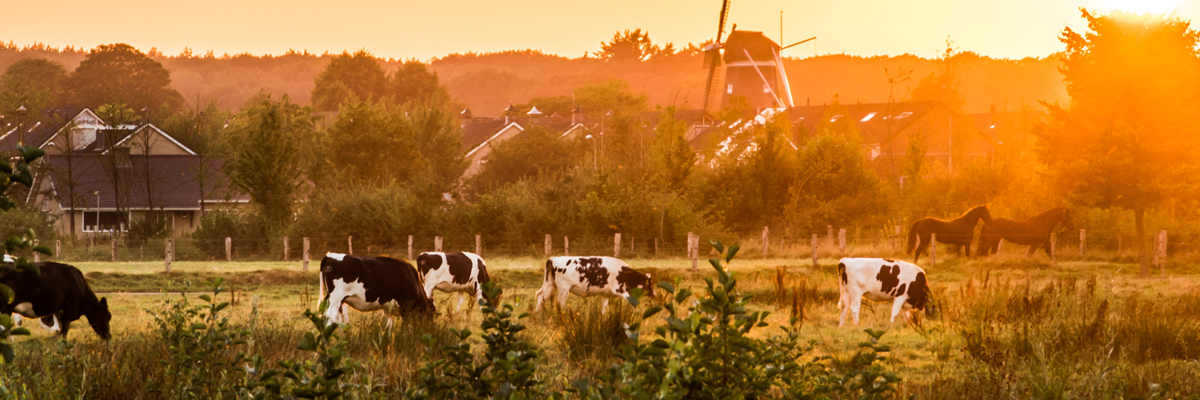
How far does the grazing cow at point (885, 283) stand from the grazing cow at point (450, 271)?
602cm

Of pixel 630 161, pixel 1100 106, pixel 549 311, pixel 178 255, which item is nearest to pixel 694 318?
pixel 549 311

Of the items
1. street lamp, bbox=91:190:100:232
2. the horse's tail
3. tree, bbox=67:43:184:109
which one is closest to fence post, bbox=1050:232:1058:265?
the horse's tail

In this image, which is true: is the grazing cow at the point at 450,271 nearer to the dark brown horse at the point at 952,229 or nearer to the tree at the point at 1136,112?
the dark brown horse at the point at 952,229

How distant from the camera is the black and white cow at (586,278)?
16.1 m

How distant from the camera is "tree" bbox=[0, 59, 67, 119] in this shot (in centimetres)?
8951

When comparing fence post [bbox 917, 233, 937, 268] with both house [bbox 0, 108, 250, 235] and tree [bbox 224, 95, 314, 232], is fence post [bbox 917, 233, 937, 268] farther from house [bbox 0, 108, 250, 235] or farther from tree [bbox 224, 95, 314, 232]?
house [bbox 0, 108, 250, 235]

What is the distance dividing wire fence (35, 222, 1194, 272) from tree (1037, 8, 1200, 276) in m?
2.76

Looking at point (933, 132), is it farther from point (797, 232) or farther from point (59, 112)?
point (59, 112)

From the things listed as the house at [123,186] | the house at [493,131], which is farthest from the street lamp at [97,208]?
the house at [493,131]

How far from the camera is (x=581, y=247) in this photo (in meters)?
32.9

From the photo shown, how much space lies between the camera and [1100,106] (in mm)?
26281

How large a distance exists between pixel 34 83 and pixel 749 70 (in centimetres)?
7609

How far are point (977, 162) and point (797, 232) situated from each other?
9.14 meters

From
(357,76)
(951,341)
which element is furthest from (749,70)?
(951,341)
